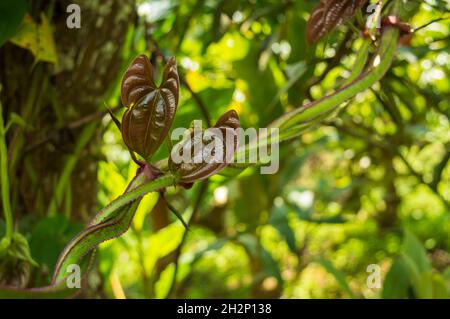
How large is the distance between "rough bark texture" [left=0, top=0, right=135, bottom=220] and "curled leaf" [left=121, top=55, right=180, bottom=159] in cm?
26

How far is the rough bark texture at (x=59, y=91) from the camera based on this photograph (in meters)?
0.50

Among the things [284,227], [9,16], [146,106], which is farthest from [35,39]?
[284,227]

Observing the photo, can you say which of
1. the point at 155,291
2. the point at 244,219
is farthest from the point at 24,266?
the point at 244,219

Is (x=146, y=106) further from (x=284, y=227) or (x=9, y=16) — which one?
(x=284, y=227)

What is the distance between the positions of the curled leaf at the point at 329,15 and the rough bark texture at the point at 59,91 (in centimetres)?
26

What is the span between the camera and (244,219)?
98 cm

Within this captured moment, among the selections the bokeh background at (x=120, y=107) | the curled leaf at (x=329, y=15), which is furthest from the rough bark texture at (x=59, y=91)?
the curled leaf at (x=329, y=15)

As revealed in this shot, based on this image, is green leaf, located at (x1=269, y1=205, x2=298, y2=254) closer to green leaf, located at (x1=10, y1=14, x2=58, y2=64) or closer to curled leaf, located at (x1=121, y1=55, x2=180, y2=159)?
green leaf, located at (x1=10, y1=14, x2=58, y2=64)

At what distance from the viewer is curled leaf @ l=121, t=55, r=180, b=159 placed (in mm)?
244

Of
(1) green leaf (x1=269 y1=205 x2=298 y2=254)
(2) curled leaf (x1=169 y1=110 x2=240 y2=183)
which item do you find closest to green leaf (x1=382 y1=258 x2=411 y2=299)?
(1) green leaf (x1=269 y1=205 x2=298 y2=254)

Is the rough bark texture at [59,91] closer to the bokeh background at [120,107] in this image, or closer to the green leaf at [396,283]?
the bokeh background at [120,107]

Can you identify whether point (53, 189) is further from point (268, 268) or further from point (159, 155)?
point (268, 268)

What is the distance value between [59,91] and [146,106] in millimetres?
307

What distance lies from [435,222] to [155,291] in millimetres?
1781
